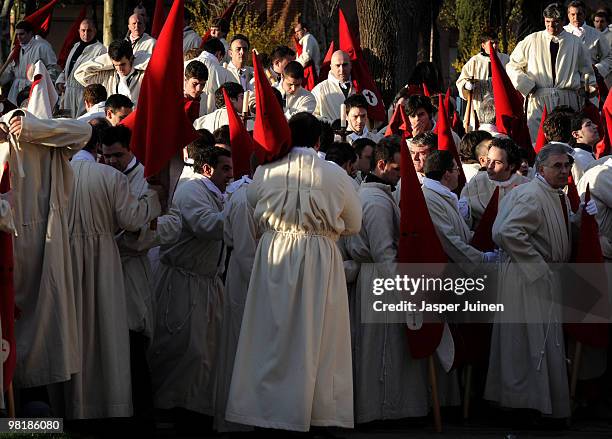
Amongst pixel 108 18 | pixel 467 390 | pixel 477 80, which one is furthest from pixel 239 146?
pixel 108 18

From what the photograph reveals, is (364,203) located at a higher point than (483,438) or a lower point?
higher

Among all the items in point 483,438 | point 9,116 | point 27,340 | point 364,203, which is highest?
point 9,116

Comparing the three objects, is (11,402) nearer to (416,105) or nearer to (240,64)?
(416,105)

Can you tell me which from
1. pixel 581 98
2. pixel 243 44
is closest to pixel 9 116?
pixel 243 44

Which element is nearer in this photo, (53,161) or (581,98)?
(53,161)

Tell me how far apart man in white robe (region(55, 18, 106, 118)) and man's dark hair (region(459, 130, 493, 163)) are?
20.6ft

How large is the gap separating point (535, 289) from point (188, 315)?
2482mm

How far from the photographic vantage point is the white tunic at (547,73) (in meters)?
17.1

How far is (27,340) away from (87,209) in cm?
101

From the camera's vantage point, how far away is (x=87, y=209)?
362 inches

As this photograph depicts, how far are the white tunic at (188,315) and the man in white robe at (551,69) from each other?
7897 mm

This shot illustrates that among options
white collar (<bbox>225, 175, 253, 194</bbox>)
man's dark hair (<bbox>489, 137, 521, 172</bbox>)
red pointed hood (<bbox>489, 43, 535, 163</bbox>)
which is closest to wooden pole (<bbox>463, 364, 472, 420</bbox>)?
man's dark hair (<bbox>489, 137, 521, 172</bbox>)

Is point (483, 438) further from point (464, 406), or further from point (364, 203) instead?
point (364, 203)

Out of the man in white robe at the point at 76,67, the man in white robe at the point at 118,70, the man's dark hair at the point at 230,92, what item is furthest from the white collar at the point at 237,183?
the man in white robe at the point at 76,67
